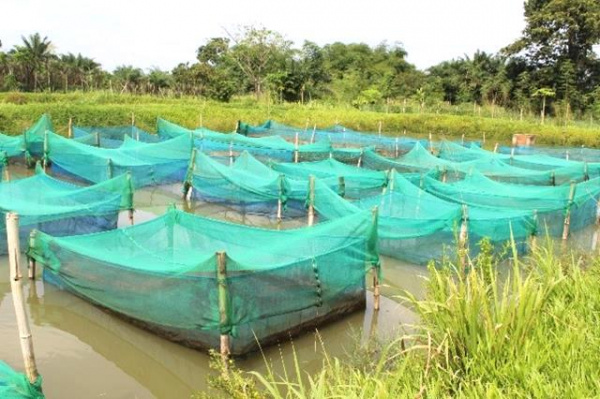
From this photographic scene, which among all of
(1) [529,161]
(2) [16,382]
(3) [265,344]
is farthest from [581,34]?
(2) [16,382]

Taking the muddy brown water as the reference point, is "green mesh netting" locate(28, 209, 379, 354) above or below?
above

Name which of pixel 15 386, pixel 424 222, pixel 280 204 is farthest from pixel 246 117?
pixel 15 386

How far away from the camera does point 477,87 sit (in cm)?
3269

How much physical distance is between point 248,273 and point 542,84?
30150mm

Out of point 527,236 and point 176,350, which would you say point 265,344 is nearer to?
point 176,350

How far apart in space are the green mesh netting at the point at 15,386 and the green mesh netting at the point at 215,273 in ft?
5.23

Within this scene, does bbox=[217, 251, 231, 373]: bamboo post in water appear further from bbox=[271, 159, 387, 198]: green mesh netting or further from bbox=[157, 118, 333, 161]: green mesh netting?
bbox=[157, 118, 333, 161]: green mesh netting

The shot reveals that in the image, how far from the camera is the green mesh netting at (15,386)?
2.88m

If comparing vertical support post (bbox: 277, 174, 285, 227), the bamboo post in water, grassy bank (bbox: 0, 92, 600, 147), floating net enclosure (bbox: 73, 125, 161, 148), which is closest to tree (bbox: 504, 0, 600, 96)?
grassy bank (bbox: 0, 92, 600, 147)

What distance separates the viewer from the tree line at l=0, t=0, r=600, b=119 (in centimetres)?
2864

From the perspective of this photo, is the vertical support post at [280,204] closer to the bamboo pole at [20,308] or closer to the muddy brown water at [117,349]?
the muddy brown water at [117,349]

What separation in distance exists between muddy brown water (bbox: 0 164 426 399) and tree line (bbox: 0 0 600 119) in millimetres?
23092

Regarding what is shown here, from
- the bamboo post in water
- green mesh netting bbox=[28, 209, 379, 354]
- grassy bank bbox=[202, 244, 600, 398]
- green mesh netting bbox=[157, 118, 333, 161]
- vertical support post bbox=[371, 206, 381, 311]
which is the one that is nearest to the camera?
grassy bank bbox=[202, 244, 600, 398]

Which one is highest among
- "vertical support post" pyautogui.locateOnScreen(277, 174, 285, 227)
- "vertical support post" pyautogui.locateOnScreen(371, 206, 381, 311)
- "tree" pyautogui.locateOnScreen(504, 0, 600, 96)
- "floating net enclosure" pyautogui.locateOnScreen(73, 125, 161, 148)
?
"tree" pyautogui.locateOnScreen(504, 0, 600, 96)
